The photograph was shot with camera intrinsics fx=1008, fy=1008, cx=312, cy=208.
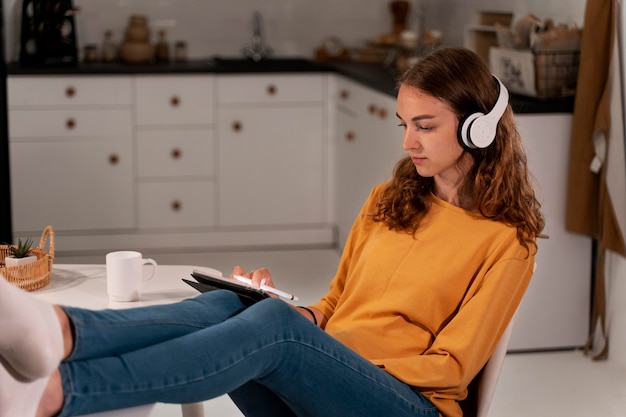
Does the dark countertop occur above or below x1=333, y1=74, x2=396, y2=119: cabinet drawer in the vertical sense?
above

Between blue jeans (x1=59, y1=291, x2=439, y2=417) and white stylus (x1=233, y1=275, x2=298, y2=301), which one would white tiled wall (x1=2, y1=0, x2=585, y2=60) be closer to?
white stylus (x1=233, y1=275, x2=298, y2=301)

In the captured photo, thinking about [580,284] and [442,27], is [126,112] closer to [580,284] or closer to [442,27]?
[442,27]

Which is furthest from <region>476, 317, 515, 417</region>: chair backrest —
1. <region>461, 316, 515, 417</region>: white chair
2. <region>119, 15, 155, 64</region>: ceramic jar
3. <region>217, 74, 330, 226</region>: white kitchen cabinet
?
<region>119, 15, 155, 64</region>: ceramic jar

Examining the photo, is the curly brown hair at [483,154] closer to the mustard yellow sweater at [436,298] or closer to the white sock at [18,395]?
the mustard yellow sweater at [436,298]

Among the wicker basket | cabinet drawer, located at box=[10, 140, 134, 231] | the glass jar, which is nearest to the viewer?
the wicker basket

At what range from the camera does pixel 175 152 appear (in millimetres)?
4715

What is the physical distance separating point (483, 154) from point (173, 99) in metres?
2.91

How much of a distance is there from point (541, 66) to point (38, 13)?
2.51 meters

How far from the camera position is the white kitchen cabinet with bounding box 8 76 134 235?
14.9ft

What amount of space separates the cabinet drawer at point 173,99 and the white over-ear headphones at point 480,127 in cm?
294

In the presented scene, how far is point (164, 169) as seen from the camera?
473 cm

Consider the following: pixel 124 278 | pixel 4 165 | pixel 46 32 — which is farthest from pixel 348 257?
pixel 46 32

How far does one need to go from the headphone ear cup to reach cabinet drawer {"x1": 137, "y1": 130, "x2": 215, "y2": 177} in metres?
2.96

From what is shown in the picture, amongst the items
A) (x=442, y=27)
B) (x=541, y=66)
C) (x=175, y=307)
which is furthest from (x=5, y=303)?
(x=442, y=27)
